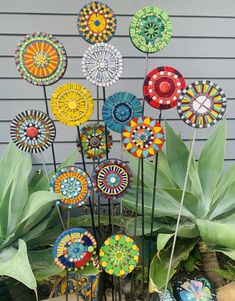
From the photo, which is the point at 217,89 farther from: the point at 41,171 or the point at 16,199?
the point at 41,171

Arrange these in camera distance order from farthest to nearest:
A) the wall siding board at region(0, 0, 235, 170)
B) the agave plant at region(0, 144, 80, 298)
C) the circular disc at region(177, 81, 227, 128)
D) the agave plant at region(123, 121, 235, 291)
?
the wall siding board at region(0, 0, 235, 170), the agave plant at region(123, 121, 235, 291), the agave plant at region(0, 144, 80, 298), the circular disc at region(177, 81, 227, 128)

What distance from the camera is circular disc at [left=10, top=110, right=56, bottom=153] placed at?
4.68 feet

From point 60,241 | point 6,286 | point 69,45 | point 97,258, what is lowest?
point 6,286

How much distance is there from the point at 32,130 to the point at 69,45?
830mm

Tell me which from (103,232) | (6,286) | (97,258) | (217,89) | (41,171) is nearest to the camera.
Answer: (217,89)

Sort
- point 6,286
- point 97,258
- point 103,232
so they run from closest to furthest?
point 97,258 < point 6,286 < point 103,232

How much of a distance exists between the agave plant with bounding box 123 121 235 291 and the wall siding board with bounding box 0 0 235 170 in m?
0.42

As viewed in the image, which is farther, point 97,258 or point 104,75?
point 97,258

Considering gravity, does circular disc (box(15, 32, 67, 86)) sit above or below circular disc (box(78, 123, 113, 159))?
above

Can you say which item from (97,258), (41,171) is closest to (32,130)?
(97,258)

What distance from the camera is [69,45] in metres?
2.07

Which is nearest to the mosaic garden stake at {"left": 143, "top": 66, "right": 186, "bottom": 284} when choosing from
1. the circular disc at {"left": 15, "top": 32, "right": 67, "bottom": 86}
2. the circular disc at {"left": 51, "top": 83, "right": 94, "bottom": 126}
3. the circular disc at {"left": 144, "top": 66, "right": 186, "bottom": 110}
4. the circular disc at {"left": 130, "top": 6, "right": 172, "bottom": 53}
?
the circular disc at {"left": 144, "top": 66, "right": 186, "bottom": 110}

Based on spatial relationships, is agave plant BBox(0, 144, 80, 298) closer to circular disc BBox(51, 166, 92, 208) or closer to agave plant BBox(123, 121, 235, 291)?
circular disc BBox(51, 166, 92, 208)

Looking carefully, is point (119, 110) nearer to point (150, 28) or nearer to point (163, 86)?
point (163, 86)
